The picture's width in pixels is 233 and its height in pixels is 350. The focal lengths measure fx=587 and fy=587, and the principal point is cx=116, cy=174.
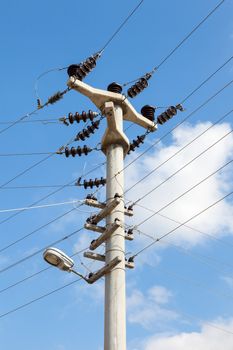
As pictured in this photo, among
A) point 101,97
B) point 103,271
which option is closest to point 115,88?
point 101,97

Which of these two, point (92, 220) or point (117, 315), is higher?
point (92, 220)

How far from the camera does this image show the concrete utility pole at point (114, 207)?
10141 millimetres

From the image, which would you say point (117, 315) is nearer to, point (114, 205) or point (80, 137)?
point (114, 205)

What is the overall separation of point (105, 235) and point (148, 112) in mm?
4116

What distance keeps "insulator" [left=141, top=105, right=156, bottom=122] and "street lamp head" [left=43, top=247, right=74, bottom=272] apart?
4.67 m

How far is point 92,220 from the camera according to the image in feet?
38.6

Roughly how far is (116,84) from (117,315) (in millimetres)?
5603

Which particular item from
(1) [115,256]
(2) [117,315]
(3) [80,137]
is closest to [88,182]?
(3) [80,137]

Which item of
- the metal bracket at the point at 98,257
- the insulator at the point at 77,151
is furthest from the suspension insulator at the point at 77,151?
the metal bracket at the point at 98,257

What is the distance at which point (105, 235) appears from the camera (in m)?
11.2

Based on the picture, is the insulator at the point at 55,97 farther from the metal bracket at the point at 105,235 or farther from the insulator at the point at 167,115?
the metal bracket at the point at 105,235

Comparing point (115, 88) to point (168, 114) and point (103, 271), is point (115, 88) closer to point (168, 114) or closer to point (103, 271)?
point (168, 114)

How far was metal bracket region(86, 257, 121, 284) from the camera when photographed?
34.8ft

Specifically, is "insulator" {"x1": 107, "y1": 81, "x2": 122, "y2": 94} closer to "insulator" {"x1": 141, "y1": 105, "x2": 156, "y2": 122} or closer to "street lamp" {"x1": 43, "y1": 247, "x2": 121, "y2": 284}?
"insulator" {"x1": 141, "y1": 105, "x2": 156, "y2": 122}
